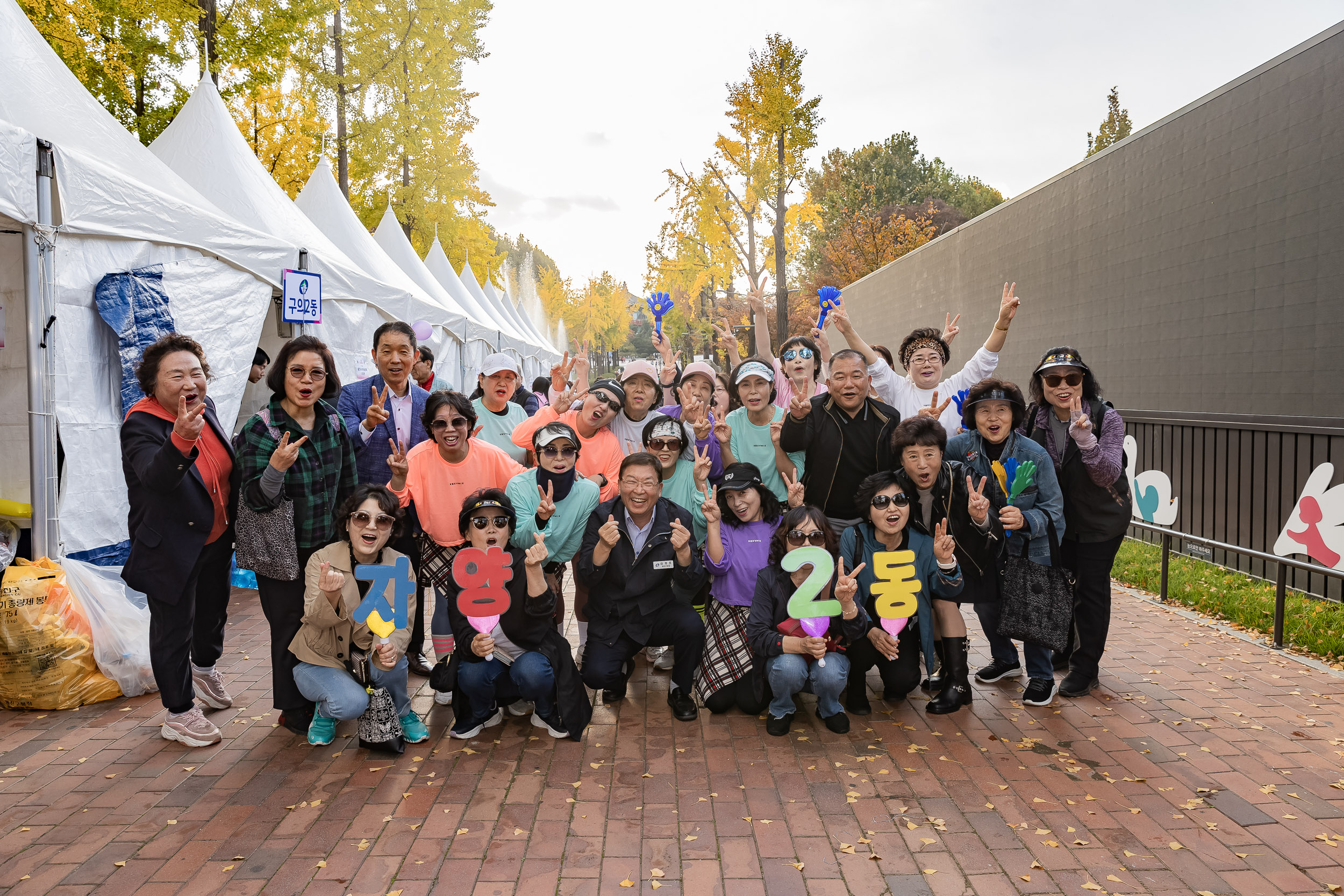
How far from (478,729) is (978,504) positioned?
290 centimetres

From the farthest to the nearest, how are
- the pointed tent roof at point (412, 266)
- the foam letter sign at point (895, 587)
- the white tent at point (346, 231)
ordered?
the pointed tent roof at point (412, 266)
the white tent at point (346, 231)
the foam letter sign at point (895, 587)

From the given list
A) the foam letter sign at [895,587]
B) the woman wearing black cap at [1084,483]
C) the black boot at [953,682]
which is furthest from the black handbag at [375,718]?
the woman wearing black cap at [1084,483]

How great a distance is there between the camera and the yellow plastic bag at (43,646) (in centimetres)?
432

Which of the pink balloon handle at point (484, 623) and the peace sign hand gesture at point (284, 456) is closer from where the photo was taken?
the peace sign hand gesture at point (284, 456)

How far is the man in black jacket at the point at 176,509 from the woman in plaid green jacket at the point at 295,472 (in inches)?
8.3

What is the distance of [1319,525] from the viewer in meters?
5.46

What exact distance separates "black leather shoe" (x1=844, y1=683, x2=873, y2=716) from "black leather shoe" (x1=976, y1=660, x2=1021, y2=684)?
0.89 m

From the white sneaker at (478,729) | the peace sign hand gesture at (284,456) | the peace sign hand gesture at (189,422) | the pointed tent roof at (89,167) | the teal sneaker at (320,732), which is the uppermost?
the pointed tent roof at (89,167)

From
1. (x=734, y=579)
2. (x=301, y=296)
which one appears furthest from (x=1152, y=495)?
(x=301, y=296)

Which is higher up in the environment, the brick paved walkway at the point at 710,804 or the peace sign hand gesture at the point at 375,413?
the peace sign hand gesture at the point at 375,413

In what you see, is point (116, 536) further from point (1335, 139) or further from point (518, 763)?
point (1335, 139)

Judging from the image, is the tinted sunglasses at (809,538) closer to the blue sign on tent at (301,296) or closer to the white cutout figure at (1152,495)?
the white cutout figure at (1152,495)

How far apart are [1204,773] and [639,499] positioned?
9.83ft

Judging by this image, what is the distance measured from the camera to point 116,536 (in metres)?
5.36
